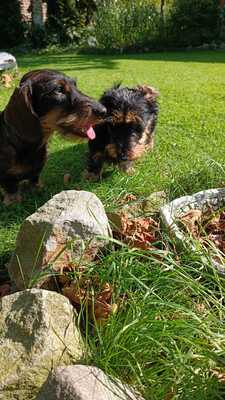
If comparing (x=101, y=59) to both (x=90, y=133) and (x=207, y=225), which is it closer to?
(x=90, y=133)

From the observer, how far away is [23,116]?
3.92m

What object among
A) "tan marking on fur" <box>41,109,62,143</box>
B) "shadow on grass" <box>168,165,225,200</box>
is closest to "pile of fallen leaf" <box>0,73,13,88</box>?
"tan marking on fur" <box>41,109,62,143</box>

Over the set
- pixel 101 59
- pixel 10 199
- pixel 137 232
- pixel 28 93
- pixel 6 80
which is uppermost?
pixel 28 93

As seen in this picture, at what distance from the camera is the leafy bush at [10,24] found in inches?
727

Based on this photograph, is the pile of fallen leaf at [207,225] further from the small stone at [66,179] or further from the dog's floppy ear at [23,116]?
the small stone at [66,179]

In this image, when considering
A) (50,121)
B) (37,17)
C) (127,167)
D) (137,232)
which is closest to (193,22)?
(37,17)

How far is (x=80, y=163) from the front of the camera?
540 cm

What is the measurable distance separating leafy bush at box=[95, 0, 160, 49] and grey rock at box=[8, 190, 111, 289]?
1413 cm

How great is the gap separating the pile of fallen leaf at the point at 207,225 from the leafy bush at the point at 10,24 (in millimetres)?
16933

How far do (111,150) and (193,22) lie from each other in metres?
14.0

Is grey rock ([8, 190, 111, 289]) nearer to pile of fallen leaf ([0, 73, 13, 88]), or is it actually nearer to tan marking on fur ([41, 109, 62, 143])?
tan marking on fur ([41, 109, 62, 143])

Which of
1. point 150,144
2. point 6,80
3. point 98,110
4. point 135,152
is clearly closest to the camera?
point 98,110

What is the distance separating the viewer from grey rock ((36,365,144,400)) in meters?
1.93

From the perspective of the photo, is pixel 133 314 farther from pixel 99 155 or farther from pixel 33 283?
pixel 99 155
